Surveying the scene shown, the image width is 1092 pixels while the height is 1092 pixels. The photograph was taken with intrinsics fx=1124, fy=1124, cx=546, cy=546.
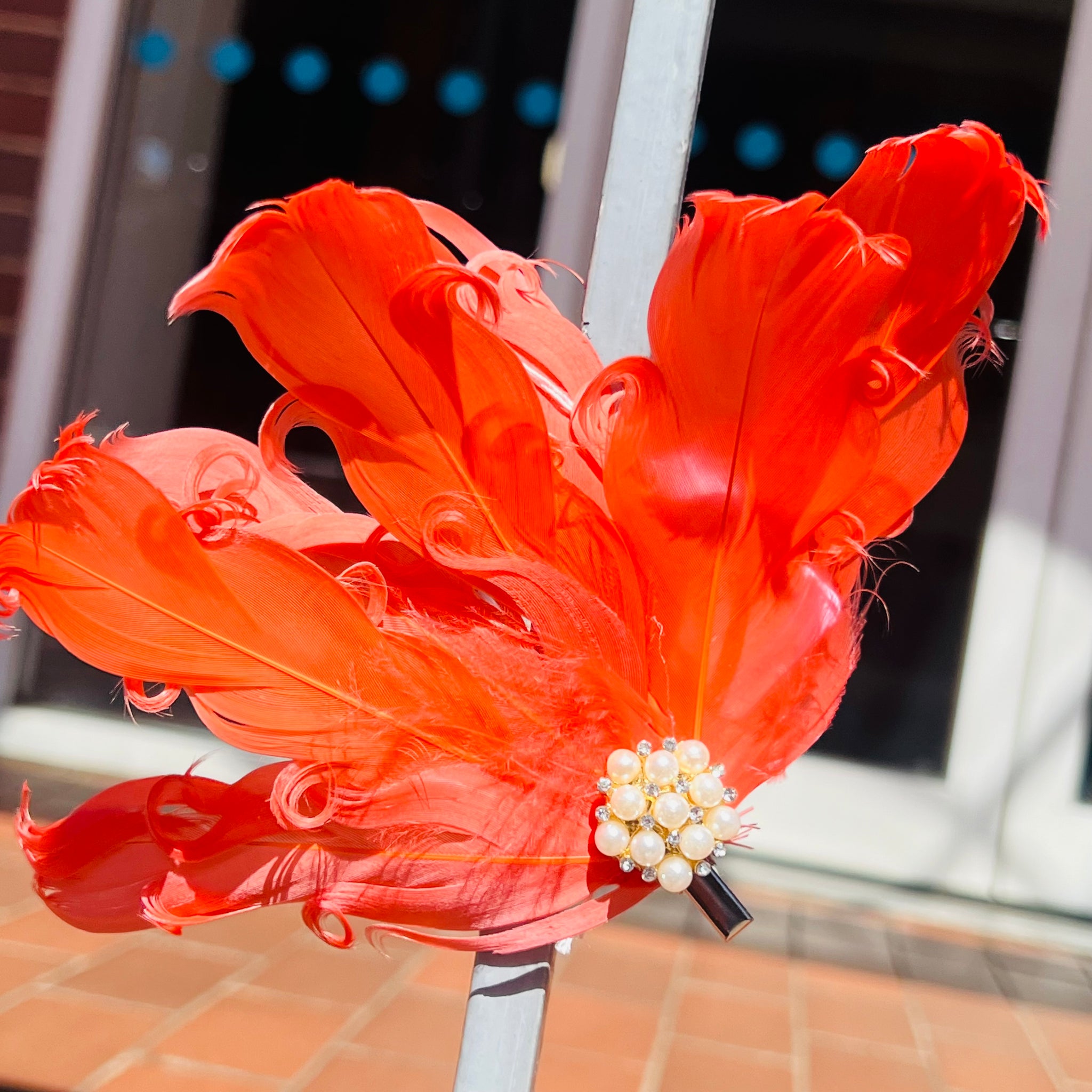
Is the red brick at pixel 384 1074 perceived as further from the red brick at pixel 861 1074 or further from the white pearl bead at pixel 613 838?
the white pearl bead at pixel 613 838

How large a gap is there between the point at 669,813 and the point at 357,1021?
0.97 meters

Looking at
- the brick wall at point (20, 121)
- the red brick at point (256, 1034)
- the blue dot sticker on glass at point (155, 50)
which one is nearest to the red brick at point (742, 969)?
the red brick at point (256, 1034)

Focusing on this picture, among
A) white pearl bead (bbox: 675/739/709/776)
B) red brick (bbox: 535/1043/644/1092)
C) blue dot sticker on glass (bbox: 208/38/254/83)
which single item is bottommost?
red brick (bbox: 535/1043/644/1092)

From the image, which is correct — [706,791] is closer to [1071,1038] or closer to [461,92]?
[1071,1038]

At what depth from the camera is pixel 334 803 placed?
391 millimetres

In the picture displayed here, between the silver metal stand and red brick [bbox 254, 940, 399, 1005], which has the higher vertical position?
the silver metal stand

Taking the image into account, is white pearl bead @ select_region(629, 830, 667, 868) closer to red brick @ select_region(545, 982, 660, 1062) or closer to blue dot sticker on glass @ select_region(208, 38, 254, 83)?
red brick @ select_region(545, 982, 660, 1062)

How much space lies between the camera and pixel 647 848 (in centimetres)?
40

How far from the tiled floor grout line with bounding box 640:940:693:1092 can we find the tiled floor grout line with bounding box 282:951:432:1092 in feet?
0.99

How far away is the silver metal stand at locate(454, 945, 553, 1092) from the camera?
0.42 metres

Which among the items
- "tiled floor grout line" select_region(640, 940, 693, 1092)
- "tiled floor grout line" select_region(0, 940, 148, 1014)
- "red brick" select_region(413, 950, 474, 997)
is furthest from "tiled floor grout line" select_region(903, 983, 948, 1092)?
"tiled floor grout line" select_region(0, 940, 148, 1014)

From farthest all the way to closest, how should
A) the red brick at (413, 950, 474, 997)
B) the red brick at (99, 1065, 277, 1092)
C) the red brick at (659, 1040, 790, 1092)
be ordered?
the red brick at (413, 950, 474, 997), the red brick at (659, 1040, 790, 1092), the red brick at (99, 1065, 277, 1092)

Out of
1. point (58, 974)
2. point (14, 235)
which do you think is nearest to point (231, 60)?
point (14, 235)

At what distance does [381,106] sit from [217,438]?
2.16 meters
